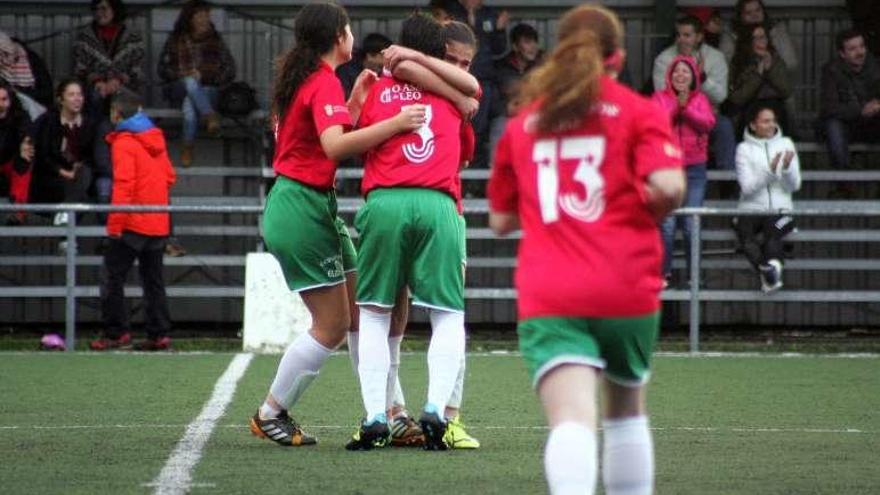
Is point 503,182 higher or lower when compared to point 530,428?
higher

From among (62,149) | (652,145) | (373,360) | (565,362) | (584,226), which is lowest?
(373,360)

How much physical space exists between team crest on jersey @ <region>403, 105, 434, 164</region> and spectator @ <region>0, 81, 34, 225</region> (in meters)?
8.60

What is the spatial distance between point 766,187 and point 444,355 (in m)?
8.03

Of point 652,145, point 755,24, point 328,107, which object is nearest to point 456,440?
point 328,107

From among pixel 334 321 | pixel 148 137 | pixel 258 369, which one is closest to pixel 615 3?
pixel 148 137

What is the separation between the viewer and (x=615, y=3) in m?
18.0

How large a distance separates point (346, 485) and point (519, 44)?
10013 millimetres

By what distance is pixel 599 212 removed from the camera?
17.2 feet

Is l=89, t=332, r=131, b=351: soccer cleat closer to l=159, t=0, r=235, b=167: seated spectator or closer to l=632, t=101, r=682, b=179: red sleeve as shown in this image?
l=159, t=0, r=235, b=167: seated spectator

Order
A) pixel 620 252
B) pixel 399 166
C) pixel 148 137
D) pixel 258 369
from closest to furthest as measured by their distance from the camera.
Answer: pixel 620 252 → pixel 399 166 → pixel 258 369 → pixel 148 137

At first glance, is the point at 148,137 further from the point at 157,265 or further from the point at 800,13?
the point at 800,13

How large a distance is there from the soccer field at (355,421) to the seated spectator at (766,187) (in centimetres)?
181

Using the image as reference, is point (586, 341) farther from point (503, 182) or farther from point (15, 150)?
point (15, 150)

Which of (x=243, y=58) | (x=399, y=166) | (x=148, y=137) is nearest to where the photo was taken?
(x=399, y=166)
